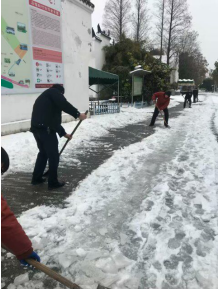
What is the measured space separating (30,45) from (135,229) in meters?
6.61

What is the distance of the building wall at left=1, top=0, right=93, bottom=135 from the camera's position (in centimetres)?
714

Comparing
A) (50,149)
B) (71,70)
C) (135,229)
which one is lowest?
(135,229)

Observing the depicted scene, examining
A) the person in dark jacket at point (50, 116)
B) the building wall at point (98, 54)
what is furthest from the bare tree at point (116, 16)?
the person in dark jacket at point (50, 116)

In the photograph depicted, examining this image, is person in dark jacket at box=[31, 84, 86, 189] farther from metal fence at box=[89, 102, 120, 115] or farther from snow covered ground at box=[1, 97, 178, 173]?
metal fence at box=[89, 102, 120, 115]

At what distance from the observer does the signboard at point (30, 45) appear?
6.59 meters

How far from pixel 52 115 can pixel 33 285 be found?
2.32 m

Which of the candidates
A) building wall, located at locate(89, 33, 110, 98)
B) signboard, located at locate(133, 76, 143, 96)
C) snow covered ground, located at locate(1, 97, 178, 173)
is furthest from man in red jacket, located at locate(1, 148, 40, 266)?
building wall, located at locate(89, 33, 110, 98)

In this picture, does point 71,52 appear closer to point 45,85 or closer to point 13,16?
point 45,85

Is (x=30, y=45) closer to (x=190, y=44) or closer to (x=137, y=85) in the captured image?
(x=137, y=85)

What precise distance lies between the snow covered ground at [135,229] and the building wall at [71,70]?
2.83 metres

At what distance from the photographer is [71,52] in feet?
30.8

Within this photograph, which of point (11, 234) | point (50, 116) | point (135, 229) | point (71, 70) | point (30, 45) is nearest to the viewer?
point (11, 234)

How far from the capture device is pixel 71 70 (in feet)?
31.1

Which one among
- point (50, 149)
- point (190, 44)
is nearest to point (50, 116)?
point (50, 149)
